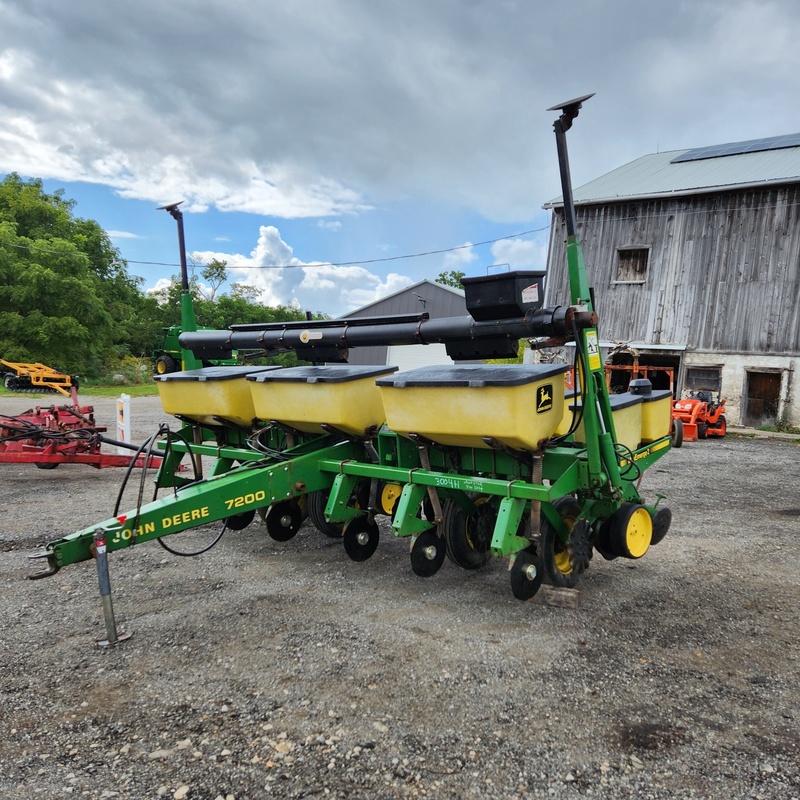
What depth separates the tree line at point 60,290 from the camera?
29297 mm

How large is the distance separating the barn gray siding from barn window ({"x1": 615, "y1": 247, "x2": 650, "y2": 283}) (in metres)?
0.13

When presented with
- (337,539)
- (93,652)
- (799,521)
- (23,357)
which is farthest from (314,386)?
(23,357)

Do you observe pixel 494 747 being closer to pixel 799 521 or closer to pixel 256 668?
pixel 256 668

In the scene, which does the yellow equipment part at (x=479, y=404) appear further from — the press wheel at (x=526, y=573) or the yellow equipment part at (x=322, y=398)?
the press wheel at (x=526, y=573)

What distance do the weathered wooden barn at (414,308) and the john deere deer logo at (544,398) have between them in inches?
898

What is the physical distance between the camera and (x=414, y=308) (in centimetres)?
3225

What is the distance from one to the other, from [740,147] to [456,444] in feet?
59.6

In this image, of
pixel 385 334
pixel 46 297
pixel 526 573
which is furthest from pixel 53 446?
pixel 46 297

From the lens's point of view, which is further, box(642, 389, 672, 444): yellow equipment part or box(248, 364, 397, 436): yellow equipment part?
box(642, 389, 672, 444): yellow equipment part

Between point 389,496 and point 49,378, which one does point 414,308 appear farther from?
point 389,496

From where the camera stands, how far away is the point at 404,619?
4250mm

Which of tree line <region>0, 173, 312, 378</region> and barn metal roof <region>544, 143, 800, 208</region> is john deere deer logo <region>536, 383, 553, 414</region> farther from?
tree line <region>0, 173, 312, 378</region>

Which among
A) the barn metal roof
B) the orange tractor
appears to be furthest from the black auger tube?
the barn metal roof

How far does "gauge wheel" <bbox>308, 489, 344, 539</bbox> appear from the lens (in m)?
5.49
